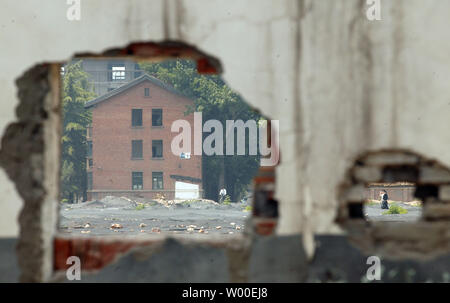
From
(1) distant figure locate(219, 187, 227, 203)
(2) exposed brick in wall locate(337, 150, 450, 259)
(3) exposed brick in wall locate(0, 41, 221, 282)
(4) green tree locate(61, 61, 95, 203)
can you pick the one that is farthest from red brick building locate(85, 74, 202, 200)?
(2) exposed brick in wall locate(337, 150, 450, 259)

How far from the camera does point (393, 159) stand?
4.16 m

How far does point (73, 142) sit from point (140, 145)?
15.8 ft

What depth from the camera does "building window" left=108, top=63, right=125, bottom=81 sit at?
59.6 meters

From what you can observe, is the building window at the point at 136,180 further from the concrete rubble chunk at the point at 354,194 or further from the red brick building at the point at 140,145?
the concrete rubble chunk at the point at 354,194

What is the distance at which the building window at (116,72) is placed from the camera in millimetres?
59625

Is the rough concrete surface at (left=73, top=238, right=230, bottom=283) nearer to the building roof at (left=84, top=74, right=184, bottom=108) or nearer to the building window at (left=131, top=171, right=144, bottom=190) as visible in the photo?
the building roof at (left=84, top=74, right=184, bottom=108)

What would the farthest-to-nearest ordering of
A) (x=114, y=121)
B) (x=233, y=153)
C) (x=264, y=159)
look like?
(x=114, y=121)
(x=233, y=153)
(x=264, y=159)

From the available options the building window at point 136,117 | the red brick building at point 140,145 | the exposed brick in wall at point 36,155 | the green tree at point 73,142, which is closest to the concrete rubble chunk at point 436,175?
the exposed brick in wall at point 36,155

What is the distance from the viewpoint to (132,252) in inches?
167

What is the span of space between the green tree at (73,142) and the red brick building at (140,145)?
1119 millimetres

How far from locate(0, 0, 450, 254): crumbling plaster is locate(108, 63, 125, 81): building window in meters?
56.4
